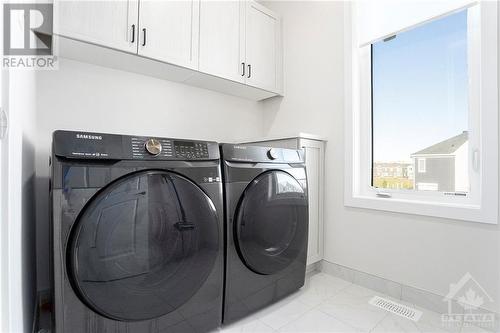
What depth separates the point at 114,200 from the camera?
34.2 inches

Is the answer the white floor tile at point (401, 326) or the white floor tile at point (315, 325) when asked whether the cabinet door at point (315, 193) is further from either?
the white floor tile at point (401, 326)

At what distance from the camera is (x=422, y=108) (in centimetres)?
159

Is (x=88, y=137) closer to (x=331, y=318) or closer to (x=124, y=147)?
(x=124, y=147)

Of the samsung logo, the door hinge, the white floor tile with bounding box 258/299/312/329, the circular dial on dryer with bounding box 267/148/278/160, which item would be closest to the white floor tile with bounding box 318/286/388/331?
the white floor tile with bounding box 258/299/312/329

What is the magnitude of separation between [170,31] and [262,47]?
32.6 inches

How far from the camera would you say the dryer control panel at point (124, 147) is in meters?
0.81

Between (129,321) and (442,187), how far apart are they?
1747 millimetres

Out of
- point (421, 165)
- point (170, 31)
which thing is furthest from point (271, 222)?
point (170, 31)

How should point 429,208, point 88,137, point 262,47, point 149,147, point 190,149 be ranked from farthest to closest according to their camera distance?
1. point 262,47
2. point 429,208
3. point 190,149
4. point 149,147
5. point 88,137

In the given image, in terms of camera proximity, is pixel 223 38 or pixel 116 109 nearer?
pixel 116 109

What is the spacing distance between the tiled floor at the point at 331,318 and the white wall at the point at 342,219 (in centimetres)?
23

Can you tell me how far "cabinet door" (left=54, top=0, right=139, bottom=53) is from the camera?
125 cm

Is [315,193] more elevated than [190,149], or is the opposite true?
[190,149]

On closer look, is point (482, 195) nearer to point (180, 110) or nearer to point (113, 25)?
point (180, 110)
